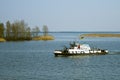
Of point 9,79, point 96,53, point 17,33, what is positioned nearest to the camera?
point 9,79

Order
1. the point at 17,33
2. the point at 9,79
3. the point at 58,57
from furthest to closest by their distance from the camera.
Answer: the point at 17,33, the point at 58,57, the point at 9,79

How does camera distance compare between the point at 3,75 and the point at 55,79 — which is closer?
the point at 55,79

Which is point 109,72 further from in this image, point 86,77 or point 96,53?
point 96,53

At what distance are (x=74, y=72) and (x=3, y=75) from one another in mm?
10795

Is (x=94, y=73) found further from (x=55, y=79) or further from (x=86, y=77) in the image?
(x=55, y=79)

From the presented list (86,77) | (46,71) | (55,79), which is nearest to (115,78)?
(86,77)

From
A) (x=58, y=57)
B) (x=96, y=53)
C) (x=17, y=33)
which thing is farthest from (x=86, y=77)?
(x=17, y=33)

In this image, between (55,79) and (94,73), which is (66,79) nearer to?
(55,79)

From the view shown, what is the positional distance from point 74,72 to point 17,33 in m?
137

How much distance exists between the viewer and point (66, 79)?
52344 millimetres

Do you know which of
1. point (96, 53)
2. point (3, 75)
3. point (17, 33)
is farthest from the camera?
point (17, 33)

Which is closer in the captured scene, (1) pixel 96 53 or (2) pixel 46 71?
(2) pixel 46 71

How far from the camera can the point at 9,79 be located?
51969mm

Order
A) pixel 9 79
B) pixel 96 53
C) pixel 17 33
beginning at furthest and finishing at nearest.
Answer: pixel 17 33, pixel 96 53, pixel 9 79
